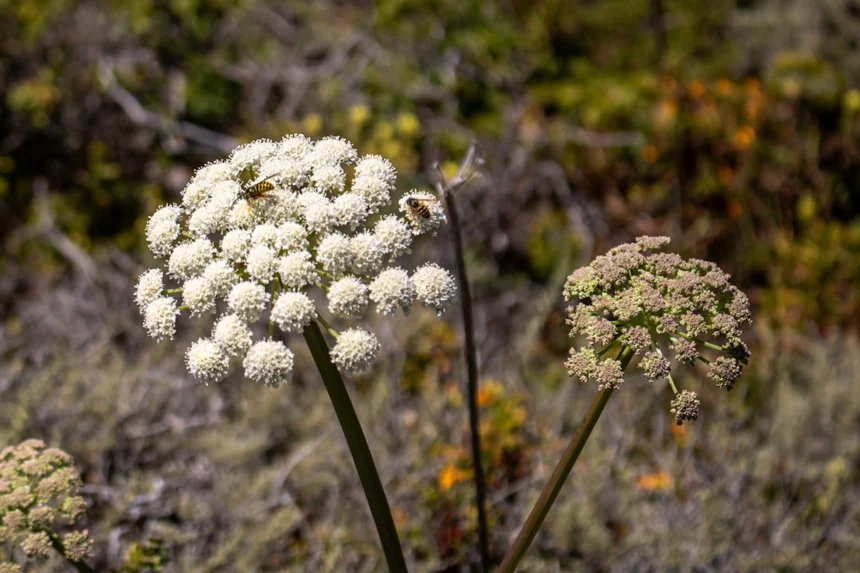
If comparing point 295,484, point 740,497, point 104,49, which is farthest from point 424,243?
point 104,49

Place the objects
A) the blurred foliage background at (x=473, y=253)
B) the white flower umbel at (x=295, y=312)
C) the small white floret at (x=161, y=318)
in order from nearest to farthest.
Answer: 1. the white flower umbel at (x=295, y=312)
2. the small white floret at (x=161, y=318)
3. the blurred foliage background at (x=473, y=253)

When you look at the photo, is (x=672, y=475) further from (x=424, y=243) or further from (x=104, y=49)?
(x=104, y=49)

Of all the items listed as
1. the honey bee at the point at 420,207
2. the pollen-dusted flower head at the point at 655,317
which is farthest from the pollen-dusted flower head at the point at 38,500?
the pollen-dusted flower head at the point at 655,317

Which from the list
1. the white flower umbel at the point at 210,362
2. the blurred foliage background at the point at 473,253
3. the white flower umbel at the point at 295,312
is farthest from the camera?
the blurred foliage background at the point at 473,253

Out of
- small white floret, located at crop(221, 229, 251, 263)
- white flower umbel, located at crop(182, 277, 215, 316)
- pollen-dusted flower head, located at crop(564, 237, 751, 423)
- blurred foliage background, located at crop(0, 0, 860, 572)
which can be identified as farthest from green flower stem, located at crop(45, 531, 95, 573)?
pollen-dusted flower head, located at crop(564, 237, 751, 423)

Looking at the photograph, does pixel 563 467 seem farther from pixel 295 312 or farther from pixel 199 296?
pixel 199 296

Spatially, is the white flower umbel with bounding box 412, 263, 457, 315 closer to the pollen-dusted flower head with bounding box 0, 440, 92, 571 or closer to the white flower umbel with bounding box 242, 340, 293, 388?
the white flower umbel with bounding box 242, 340, 293, 388

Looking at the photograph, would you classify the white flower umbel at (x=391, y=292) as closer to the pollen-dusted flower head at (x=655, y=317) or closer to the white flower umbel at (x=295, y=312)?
the white flower umbel at (x=295, y=312)
